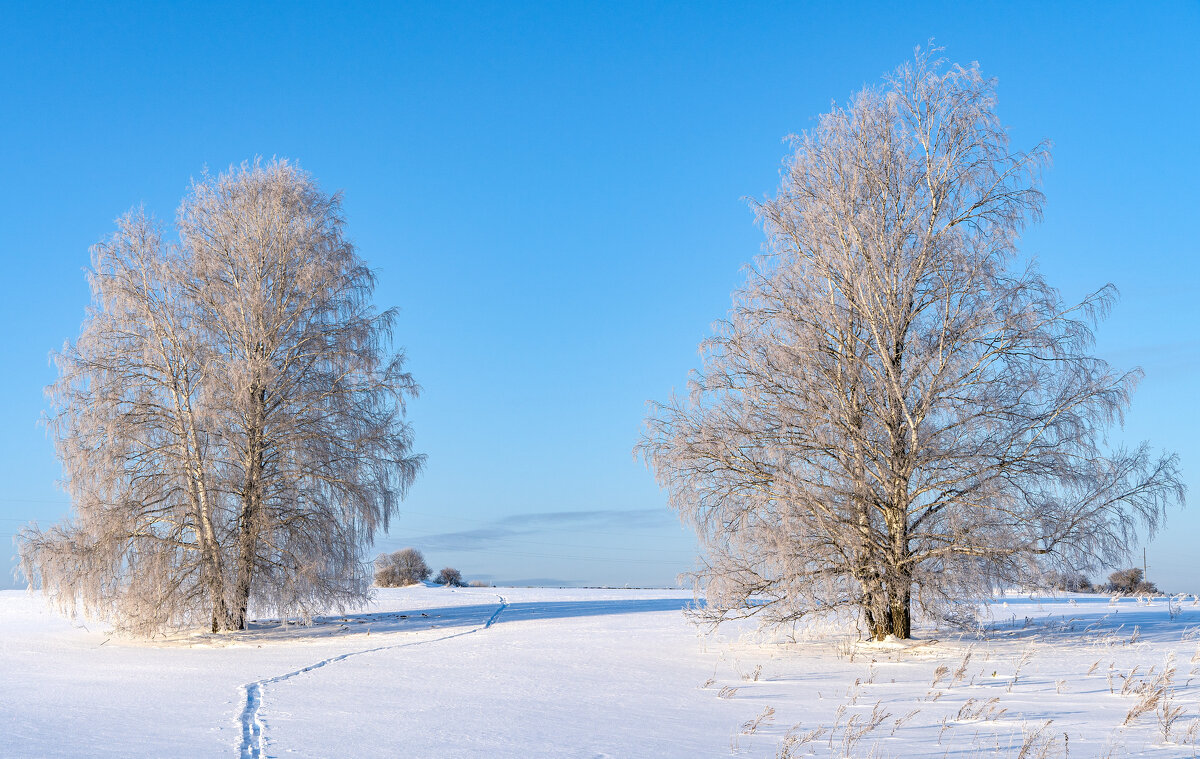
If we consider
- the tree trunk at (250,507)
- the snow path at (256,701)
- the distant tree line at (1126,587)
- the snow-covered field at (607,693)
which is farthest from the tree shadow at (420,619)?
the distant tree line at (1126,587)

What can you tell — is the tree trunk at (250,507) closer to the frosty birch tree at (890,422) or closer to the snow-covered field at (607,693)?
the snow-covered field at (607,693)

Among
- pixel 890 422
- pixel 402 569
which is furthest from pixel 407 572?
pixel 890 422

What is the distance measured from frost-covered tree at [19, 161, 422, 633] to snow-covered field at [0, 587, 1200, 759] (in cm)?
144

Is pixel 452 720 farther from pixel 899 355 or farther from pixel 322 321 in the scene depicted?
pixel 322 321

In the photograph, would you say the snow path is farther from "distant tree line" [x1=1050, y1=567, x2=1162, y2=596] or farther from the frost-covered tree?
"distant tree line" [x1=1050, y1=567, x2=1162, y2=596]

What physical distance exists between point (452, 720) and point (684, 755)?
2.82m

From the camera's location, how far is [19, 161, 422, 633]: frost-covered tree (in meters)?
20.7

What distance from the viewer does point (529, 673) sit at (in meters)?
13.0

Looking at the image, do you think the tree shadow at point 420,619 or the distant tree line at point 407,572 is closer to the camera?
the tree shadow at point 420,619

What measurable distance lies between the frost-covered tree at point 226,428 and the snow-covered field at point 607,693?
1442 millimetres

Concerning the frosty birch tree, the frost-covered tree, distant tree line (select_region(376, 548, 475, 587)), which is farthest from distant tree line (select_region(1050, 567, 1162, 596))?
distant tree line (select_region(376, 548, 475, 587))

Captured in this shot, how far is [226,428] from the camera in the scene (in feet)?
68.8

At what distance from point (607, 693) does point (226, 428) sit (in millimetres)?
13414

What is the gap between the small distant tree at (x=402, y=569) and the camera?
4944 cm
